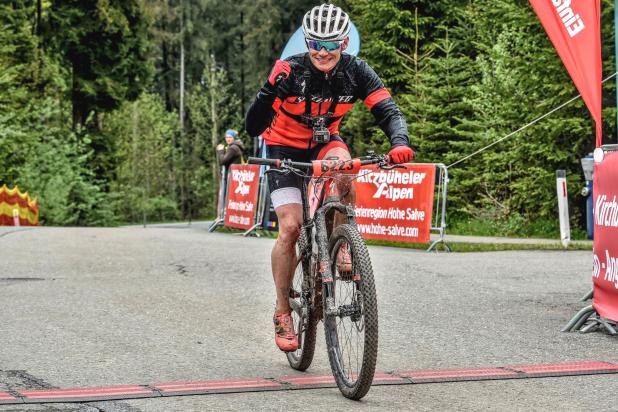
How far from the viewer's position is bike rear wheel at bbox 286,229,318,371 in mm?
6332

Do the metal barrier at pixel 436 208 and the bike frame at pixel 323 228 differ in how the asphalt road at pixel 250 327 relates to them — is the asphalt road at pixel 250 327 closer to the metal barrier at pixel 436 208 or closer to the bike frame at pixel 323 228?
the bike frame at pixel 323 228

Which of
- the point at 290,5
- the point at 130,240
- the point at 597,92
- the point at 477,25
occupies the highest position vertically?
the point at 290,5

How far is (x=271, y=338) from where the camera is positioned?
306 inches

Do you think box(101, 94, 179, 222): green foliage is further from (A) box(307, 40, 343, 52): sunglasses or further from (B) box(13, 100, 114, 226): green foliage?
(A) box(307, 40, 343, 52): sunglasses

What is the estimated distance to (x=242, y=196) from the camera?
20906 mm

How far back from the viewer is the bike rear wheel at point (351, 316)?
5.43 meters

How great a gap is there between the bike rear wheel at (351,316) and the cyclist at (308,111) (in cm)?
48

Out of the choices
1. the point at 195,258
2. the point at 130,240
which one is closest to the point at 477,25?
the point at 130,240

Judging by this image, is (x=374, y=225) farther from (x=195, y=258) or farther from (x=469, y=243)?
(x=195, y=258)

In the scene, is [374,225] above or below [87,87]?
below

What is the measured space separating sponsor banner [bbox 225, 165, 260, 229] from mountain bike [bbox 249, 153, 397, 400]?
45.3 ft

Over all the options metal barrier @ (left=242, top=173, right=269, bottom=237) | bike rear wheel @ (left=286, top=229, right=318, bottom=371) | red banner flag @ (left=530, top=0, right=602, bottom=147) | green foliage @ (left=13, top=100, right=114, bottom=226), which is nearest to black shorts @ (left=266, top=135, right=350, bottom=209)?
bike rear wheel @ (left=286, top=229, right=318, bottom=371)

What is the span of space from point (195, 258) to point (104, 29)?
2612 centimetres

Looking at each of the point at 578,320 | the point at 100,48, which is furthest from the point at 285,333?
the point at 100,48
